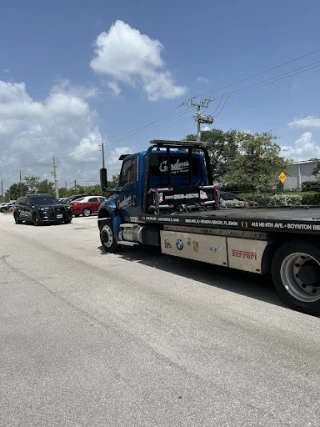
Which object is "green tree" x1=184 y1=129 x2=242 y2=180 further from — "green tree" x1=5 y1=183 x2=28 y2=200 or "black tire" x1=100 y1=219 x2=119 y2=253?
"green tree" x1=5 y1=183 x2=28 y2=200

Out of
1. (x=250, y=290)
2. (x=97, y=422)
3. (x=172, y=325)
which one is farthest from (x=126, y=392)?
(x=250, y=290)

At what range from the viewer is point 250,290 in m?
5.89

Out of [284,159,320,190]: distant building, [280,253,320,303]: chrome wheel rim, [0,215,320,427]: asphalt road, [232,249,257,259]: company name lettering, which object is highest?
[284,159,320,190]: distant building

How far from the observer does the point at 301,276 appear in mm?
4680

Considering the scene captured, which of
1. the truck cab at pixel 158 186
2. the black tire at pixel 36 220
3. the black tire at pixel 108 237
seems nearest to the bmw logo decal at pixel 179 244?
the truck cab at pixel 158 186

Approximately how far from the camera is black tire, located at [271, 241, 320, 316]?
4.56 meters

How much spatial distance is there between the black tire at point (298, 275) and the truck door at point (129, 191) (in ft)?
14.1

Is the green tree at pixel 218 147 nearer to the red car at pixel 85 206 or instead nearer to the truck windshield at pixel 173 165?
the red car at pixel 85 206

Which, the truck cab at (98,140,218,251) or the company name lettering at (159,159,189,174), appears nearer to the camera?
the truck cab at (98,140,218,251)

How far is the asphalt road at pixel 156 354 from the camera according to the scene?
2730mm

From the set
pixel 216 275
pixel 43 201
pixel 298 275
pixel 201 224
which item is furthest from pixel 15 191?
pixel 298 275

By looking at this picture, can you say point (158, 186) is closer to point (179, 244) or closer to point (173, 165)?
point (173, 165)

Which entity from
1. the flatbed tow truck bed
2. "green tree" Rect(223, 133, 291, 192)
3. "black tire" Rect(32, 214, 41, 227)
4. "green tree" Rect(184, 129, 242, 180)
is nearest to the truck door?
the flatbed tow truck bed

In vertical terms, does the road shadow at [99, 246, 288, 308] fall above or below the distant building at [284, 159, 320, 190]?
below
